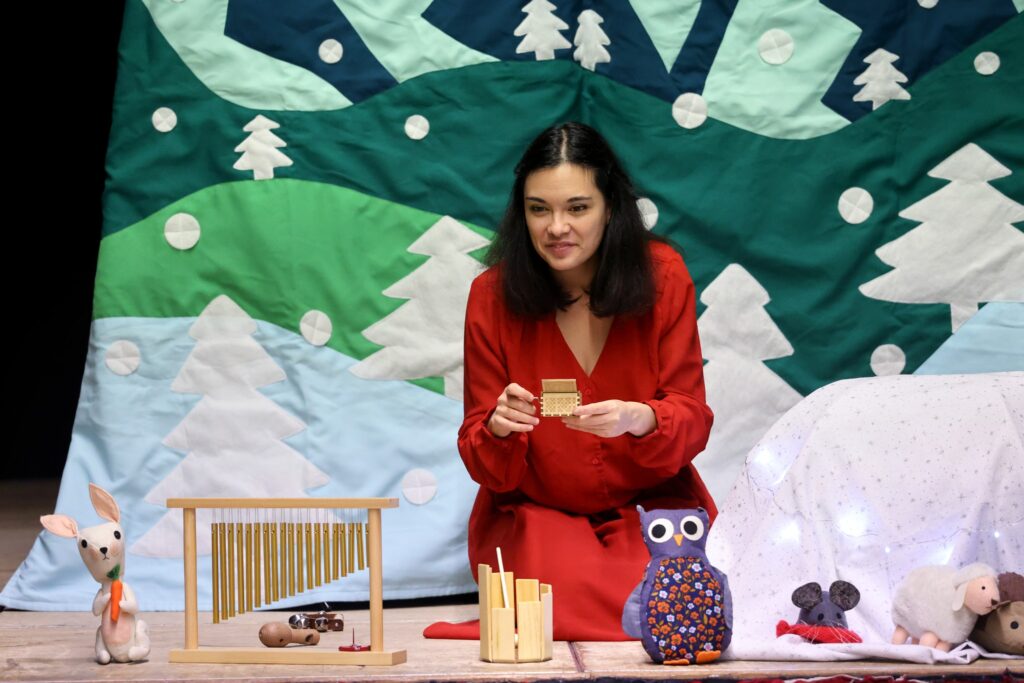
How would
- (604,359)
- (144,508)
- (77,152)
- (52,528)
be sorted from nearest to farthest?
(52,528)
(604,359)
(144,508)
(77,152)

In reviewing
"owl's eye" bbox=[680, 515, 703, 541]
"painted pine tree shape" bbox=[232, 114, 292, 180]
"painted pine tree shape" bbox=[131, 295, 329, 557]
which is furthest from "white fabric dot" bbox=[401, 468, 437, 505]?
"owl's eye" bbox=[680, 515, 703, 541]

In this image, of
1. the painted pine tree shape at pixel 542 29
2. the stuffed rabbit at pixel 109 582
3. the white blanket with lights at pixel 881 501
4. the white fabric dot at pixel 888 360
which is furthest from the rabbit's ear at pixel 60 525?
the white fabric dot at pixel 888 360

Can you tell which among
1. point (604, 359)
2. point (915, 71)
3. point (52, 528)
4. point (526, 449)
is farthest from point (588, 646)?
point (915, 71)

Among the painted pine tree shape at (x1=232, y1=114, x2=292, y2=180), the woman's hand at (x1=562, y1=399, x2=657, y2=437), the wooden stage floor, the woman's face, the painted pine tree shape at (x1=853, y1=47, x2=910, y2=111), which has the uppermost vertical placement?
the painted pine tree shape at (x1=853, y1=47, x2=910, y2=111)

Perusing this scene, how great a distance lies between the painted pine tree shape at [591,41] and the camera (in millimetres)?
3275

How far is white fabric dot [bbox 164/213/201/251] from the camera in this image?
3.21m

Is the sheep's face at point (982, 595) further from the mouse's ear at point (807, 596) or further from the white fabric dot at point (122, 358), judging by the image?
the white fabric dot at point (122, 358)

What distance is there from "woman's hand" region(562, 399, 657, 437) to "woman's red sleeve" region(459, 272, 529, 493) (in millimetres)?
204

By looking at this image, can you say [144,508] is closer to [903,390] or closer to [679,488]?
[679,488]

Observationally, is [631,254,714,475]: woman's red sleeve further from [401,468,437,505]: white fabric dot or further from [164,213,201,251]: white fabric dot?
[164,213,201,251]: white fabric dot

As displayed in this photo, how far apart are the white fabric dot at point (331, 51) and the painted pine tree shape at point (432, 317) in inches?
19.9

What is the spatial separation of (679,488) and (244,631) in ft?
3.22

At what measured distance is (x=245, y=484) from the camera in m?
3.14

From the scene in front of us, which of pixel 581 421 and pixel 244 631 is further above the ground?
pixel 581 421
